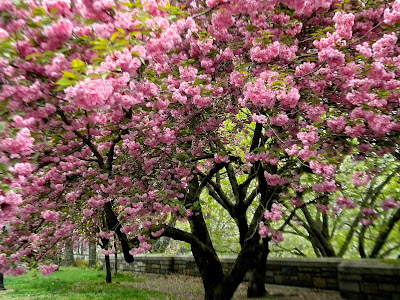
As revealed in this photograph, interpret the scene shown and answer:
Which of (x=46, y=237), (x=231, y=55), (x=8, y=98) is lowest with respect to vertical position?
(x=46, y=237)

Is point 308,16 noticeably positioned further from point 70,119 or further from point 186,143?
point 70,119

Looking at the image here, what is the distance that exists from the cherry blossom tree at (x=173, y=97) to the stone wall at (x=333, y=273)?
5.12ft

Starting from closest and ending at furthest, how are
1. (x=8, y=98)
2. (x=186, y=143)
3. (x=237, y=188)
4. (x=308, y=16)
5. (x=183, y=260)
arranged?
(x=8, y=98) → (x=308, y=16) → (x=186, y=143) → (x=237, y=188) → (x=183, y=260)

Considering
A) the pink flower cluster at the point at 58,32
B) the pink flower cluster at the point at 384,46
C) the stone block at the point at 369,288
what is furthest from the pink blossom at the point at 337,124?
the stone block at the point at 369,288

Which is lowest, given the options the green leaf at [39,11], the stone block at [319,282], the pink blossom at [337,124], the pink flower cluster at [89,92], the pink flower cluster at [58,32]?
the stone block at [319,282]

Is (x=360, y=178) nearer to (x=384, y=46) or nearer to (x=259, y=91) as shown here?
(x=384, y=46)

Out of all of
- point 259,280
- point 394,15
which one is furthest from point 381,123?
point 259,280

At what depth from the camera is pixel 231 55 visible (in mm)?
4469

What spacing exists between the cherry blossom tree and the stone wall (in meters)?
1.56

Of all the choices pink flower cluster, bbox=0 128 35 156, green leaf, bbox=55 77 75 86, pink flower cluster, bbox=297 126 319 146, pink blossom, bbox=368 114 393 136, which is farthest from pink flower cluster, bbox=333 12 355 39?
pink flower cluster, bbox=0 128 35 156

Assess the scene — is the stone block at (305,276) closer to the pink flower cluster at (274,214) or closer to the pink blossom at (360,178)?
the pink flower cluster at (274,214)

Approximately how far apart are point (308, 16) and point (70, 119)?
11.0 feet

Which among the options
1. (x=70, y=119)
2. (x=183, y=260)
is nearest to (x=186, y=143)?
(x=70, y=119)

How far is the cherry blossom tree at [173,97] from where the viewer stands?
8.75 feet
